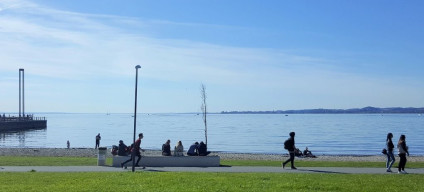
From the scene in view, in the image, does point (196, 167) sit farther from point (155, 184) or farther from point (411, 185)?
point (411, 185)

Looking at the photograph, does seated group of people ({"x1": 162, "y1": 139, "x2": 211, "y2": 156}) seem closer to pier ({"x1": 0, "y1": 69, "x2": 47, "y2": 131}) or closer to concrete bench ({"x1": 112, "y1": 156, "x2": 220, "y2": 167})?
concrete bench ({"x1": 112, "y1": 156, "x2": 220, "y2": 167})

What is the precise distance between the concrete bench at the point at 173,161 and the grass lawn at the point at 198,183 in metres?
→ 6.11

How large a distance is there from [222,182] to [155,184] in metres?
1.79

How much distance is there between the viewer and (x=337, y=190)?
1327 cm

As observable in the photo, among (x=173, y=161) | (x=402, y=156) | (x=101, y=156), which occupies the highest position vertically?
(x=402, y=156)

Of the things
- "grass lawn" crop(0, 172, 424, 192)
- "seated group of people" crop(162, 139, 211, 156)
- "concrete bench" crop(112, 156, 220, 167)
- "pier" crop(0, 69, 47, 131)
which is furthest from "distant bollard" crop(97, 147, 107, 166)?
"pier" crop(0, 69, 47, 131)

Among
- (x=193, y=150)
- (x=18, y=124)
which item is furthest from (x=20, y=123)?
(x=193, y=150)

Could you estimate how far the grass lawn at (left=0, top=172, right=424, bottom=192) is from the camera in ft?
43.7

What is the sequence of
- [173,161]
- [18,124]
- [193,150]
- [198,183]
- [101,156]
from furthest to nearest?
[18,124] < [193,150] < [173,161] < [101,156] < [198,183]

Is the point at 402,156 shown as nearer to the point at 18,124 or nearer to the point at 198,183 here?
the point at 198,183

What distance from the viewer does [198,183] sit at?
14.3m

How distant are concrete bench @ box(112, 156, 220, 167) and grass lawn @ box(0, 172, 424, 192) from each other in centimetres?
611

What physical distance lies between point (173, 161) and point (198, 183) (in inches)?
350

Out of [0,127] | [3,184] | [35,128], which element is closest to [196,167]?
[3,184]
